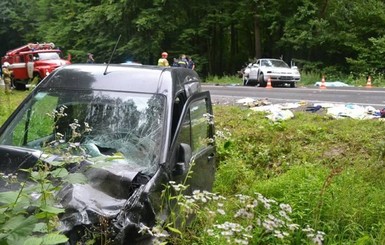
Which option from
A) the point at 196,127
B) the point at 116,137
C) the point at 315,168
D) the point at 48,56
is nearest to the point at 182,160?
the point at 116,137

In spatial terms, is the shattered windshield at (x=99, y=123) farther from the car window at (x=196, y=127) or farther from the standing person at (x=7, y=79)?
the standing person at (x=7, y=79)

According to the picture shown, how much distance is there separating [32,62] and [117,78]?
1985cm

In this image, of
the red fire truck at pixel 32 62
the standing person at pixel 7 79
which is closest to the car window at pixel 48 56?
the red fire truck at pixel 32 62

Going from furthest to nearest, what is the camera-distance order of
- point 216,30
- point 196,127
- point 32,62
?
point 216,30 → point 32,62 → point 196,127

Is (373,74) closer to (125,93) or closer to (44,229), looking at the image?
(125,93)

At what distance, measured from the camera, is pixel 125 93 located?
4.02 meters

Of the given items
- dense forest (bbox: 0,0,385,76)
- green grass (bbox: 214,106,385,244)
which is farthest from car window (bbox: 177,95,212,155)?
dense forest (bbox: 0,0,385,76)

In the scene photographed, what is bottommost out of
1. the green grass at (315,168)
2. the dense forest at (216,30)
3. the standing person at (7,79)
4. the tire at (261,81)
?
the green grass at (315,168)

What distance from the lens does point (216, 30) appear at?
4138 cm

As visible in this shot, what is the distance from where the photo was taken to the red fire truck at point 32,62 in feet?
72.1

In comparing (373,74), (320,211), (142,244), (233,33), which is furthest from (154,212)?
(233,33)

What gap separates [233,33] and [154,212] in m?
39.4

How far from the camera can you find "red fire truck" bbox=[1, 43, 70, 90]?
72.1 feet

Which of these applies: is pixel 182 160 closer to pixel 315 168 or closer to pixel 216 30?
pixel 315 168
